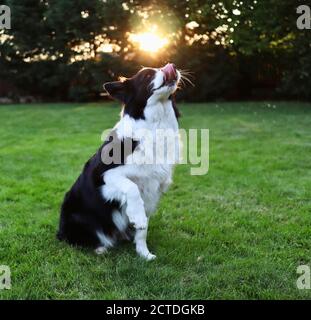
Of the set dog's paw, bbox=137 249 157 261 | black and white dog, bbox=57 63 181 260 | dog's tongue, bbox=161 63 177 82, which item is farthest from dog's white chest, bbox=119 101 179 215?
dog's paw, bbox=137 249 157 261

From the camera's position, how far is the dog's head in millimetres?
3316

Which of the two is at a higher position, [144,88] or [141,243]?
[144,88]

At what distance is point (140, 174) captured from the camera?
11.3ft

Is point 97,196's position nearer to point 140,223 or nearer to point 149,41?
point 140,223

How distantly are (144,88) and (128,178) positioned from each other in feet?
2.22

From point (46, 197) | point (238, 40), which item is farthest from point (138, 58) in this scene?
point (46, 197)

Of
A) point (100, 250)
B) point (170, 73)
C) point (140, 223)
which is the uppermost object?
point (170, 73)

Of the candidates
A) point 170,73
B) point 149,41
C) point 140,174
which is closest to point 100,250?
point 140,174

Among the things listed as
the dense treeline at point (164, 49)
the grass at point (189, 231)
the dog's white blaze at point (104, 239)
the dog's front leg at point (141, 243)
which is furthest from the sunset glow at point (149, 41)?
the dog's front leg at point (141, 243)

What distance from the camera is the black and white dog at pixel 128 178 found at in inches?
132

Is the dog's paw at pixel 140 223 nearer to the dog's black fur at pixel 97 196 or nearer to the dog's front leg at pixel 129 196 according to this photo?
the dog's front leg at pixel 129 196

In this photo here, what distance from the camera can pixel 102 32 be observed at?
18219mm

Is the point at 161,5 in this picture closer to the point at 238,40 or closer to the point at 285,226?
the point at 238,40

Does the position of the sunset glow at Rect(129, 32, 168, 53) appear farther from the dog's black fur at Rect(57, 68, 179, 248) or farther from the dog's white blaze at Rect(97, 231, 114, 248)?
the dog's white blaze at Rect(97, 231, 114, 248)
